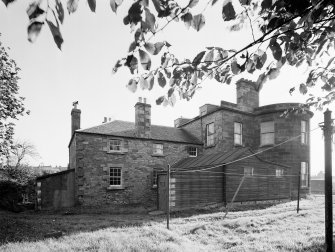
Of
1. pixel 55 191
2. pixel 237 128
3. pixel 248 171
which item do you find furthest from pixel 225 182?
pixel 55 191

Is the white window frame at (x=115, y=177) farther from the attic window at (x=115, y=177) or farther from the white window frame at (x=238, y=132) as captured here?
the white window frame at (x=238, y=132)

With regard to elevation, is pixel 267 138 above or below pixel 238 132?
below

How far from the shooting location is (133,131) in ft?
74.6

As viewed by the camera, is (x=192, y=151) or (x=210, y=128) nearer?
(x=210, y=128)

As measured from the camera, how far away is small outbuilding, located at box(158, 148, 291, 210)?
16578 millimetres

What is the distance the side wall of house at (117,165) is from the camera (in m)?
19.5

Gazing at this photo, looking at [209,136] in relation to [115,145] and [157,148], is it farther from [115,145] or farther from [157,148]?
[115,145]

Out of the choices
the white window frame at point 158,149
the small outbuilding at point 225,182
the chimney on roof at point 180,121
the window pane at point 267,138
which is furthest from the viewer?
the chimney on roof at point 180,121

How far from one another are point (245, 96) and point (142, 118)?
10146mm

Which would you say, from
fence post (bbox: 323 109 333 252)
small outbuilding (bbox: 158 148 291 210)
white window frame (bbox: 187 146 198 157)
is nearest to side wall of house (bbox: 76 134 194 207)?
white window frame (bbox: 187 146 198 157)

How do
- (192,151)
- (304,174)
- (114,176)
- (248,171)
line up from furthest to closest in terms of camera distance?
(192,151)
(304,174)
(114,176)
(248,171)

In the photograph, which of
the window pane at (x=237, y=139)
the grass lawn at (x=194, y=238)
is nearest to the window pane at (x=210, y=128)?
the window pane at (x=237, y=139)

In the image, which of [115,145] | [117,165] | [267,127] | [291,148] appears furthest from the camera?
[267,127]

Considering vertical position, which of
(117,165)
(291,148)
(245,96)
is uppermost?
(245,96)
